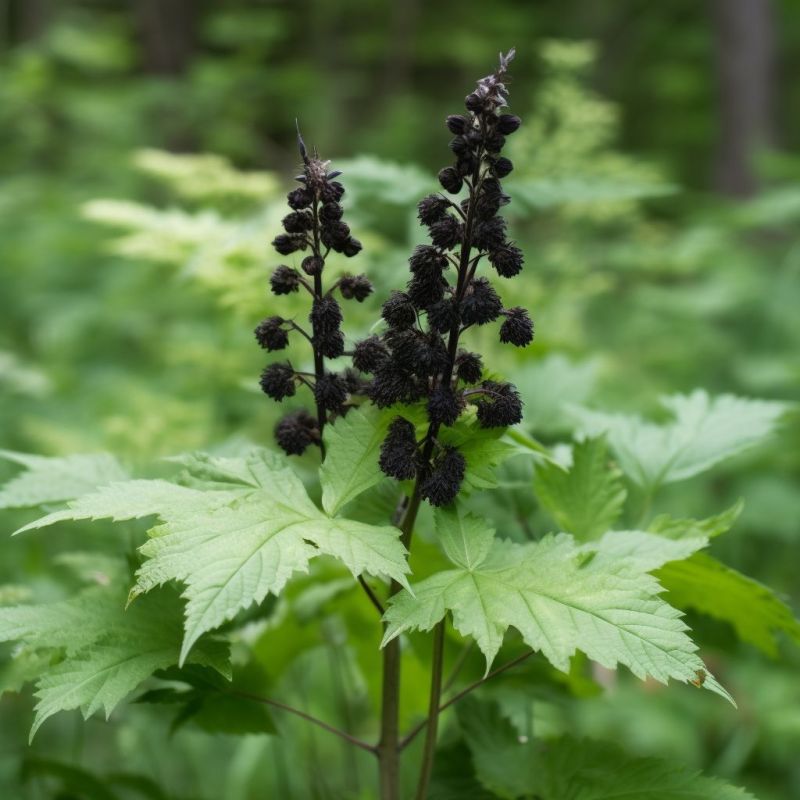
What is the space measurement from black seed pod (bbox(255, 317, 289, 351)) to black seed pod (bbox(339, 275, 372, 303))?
0.15 meters

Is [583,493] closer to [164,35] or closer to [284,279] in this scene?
[284,279]

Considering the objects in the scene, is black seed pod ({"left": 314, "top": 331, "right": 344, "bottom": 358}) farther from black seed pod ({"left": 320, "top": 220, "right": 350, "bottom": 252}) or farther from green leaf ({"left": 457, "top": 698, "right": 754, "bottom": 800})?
green leaf ({"left": 457, "top": 698, "right": 754, "bottom": 800})

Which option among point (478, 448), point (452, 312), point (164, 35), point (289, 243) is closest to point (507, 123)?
point (452, 312)

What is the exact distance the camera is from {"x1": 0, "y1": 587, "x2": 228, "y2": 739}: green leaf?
159 cm

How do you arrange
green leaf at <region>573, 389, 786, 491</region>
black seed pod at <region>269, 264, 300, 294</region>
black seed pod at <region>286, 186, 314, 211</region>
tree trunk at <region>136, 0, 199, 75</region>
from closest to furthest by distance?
black seed pod at <region>286, 186, 314, 211</region>
black seed pod at <region>269, 264, 300, 294</region>
green leaf at <region>573, 389, 786, 491</region>
tree trunk at <region>136, 0, 199, 75</region>

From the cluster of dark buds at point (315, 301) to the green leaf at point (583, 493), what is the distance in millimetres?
498

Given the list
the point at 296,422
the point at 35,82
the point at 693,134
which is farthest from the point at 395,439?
the point at 693,134

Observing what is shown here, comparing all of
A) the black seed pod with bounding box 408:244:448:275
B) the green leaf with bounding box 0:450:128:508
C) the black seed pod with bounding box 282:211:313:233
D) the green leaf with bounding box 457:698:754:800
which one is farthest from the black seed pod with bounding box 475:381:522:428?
the green leaf with bounding box 0:450:128:508

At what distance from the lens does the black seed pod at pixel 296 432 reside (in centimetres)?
184

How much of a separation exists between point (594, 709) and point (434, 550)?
9.08 feet

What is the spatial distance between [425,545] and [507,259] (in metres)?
0.76

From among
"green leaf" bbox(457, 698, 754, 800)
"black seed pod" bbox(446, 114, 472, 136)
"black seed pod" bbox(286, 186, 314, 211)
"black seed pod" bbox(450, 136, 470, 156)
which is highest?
"black seed pod" bbox(446, 114, 472, 136)

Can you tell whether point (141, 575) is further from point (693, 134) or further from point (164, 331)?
point (693, 134)

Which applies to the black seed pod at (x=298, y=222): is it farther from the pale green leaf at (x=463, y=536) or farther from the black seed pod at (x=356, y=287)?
the pale green leaf at (x=463, y=536)
